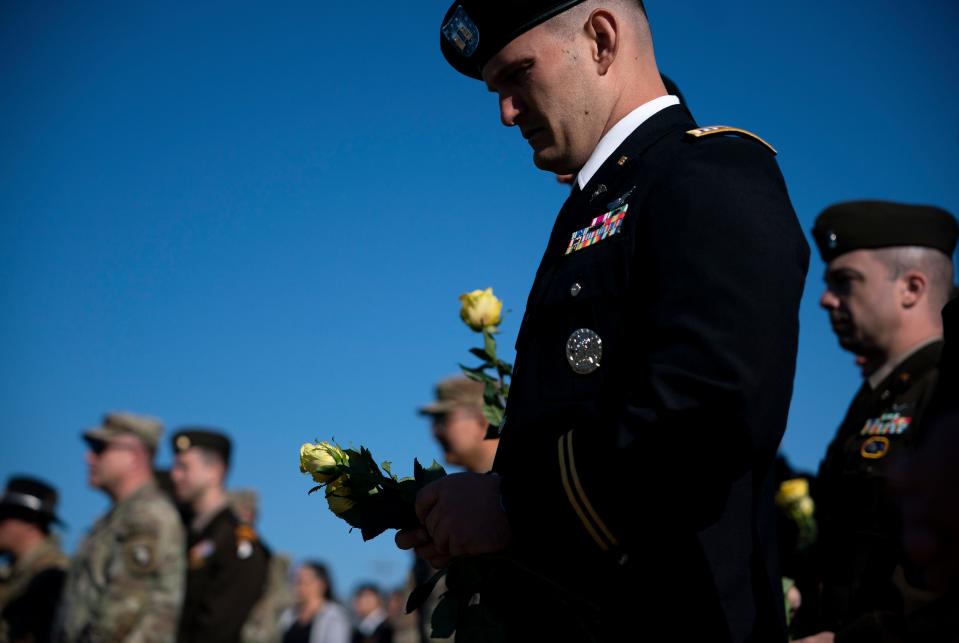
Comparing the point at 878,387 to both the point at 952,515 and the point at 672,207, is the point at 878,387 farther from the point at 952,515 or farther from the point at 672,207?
the point at 952,515

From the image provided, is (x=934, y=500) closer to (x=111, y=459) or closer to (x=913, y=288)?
(x=913, y=288)

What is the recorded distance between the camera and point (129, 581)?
6.75 metres

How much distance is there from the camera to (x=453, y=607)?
2.15m

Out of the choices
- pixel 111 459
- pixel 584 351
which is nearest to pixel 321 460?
pixel 584 351

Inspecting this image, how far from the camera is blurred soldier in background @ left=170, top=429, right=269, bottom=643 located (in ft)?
26.4

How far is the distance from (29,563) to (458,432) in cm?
436

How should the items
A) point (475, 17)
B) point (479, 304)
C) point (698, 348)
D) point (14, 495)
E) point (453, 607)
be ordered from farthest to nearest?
point (14, 495)
point (479, 304)
point (475, 17)
point (453, 607)
point (698, 348)

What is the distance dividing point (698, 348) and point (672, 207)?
31 cm

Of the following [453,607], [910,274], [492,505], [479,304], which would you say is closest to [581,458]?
[492,505]

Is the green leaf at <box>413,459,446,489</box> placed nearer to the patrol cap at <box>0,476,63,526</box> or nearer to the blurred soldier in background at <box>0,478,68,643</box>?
the blurred soldier in background at <box>0,478,68,643</box>

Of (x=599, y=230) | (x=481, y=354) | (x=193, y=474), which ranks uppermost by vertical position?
(x=193, y=474)

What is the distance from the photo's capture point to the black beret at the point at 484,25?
2326 mm

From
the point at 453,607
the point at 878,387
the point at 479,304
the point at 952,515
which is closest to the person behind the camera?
the point at 952,515

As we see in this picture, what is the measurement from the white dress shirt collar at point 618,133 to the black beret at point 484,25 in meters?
0.28
